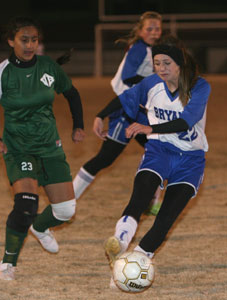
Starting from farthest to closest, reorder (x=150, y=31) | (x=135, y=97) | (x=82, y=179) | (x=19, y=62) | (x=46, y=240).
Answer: (x=82, y=179) < (x=150, y=31) < (x=46, y=240) < (x=135, y=97) < (x=19, y=62)

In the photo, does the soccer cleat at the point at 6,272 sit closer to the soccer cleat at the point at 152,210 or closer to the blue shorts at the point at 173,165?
the blue shorts at the point at 173,165

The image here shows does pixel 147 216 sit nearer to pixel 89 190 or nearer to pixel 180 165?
pixel 89 190

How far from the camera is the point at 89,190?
748cm

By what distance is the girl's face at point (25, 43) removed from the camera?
460cm

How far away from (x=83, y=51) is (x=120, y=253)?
69.4 feet

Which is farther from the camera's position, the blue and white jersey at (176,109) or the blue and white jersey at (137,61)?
the blue and white jersey at (137,61)

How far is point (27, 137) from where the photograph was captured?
4652 millimetres

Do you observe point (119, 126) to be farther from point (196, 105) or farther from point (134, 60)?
point (196, 105)

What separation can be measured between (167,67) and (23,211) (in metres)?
1.35

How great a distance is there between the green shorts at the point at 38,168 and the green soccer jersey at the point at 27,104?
0.05 meters

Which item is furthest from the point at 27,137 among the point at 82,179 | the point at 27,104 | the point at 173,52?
the point at 82,179

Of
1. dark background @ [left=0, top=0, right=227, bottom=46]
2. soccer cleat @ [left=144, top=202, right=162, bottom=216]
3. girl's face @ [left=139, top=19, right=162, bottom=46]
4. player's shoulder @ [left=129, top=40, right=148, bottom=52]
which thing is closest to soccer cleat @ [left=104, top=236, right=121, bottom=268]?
soccer cleat @ [left=144, top=202, right=162, bottom=216]

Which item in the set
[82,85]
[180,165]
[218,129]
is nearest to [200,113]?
[180,165]

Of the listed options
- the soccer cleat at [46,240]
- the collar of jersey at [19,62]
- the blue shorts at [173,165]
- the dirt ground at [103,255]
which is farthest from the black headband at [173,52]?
the soccer cleat at [46,240]
